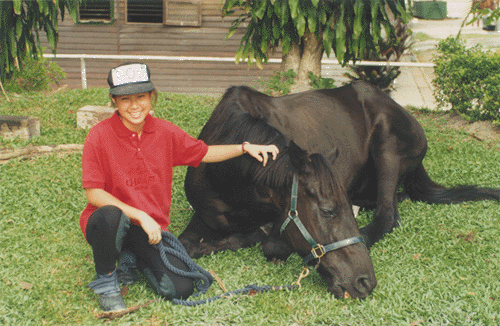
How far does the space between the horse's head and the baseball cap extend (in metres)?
0.99

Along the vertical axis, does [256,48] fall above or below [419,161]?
above

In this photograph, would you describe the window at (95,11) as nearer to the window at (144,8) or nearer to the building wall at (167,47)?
the building wall at (167,47)

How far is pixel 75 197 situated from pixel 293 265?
2.37 meters

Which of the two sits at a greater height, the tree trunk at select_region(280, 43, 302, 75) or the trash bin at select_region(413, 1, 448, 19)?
the trash bin at select_region(413, 1, 448, 19)

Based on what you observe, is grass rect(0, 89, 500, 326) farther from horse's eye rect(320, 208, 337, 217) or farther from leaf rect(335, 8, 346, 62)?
leaf rect(335, 8, 346, 62)

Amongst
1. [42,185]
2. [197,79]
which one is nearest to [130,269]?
[42,185]

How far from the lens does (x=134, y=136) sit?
2.77m

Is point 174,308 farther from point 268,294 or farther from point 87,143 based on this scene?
point 87,143

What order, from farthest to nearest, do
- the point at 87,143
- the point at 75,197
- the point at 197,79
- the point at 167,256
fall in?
1. the point at 197,79
2. the point at 75,197
3. the point at 167,256
4. the point at 87,143

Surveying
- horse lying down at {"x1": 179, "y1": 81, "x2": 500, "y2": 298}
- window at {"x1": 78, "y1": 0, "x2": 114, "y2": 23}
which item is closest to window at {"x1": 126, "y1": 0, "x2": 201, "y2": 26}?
window at {"x1": 78, "y1": 0, "x2": 114, "y2": 23}

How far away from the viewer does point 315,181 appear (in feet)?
9.11

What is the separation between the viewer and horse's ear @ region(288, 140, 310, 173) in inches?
110

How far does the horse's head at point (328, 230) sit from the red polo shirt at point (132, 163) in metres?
0.83

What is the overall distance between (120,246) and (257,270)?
41.0 inches
